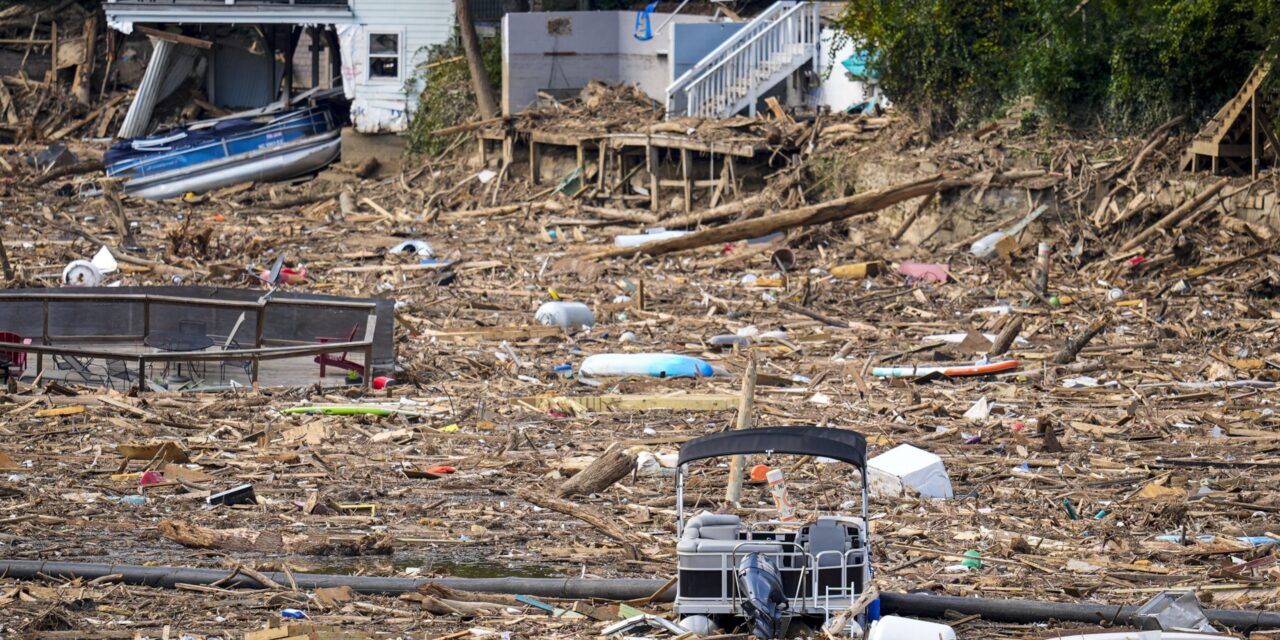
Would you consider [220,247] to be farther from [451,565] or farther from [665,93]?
[451,565]

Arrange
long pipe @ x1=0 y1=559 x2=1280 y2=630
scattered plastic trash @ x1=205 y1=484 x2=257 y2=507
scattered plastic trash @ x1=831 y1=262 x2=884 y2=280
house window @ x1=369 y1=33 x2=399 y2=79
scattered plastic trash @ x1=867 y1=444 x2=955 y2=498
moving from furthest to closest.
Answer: house window @ x1=369 y1=33 x2=399 y2=79
scattered plastic trash @ x1=831 y1=262 x2=884 y2=280
scattered plastic trash @ x1=867 y1=444 x2=955 y2=498
scattered plastic trash @ x1=205 y1=484 x2=257 y2=507
long pipe @ x1=0 y1=559 x2=1280 y2=630

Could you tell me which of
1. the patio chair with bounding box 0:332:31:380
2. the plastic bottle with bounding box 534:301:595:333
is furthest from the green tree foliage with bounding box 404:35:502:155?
the patio chair with bounding box 0:332:31:380

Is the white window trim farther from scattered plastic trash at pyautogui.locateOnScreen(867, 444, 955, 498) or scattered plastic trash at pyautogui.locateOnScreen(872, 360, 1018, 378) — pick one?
scattered plastic trash at pyautogui.locateOnScreen(867, 444, 955, 498)

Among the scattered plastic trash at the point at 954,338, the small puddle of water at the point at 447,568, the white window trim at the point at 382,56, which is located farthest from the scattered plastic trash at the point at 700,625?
the white window trim at the point at 382,56

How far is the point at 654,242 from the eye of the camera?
2348 cm

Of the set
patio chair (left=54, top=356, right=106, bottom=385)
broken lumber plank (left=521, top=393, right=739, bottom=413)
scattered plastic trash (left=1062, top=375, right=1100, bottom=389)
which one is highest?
scattered plastic trash (left=1062, top=375, right=1100, bottom=389)

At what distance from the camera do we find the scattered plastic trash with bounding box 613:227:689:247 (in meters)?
24.2

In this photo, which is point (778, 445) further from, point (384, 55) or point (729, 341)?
point (384, 55)

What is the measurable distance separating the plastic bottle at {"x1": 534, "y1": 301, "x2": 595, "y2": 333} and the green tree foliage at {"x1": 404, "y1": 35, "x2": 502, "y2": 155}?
52.0ft

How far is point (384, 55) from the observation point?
118ft

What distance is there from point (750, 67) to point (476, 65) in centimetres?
641

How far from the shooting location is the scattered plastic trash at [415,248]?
24766 millimetres

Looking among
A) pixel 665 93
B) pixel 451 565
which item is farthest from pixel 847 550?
pixel 665 93

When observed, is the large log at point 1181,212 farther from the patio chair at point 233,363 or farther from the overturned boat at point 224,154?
the overturned boat at point 224,154
